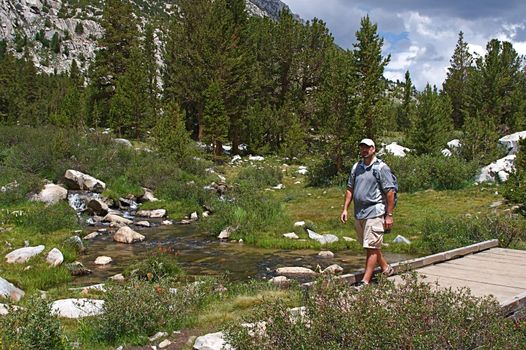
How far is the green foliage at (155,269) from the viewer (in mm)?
11898

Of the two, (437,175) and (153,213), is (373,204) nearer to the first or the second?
(153,213)

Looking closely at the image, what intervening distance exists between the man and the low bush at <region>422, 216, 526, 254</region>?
651 cm

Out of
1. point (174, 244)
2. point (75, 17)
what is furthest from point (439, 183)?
point (75, 17)

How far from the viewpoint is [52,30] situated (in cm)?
13038

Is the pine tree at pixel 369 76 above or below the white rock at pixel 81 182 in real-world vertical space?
above

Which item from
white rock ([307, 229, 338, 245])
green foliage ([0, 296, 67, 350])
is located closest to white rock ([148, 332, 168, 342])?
green foliage ([0, 296, 67, 350])

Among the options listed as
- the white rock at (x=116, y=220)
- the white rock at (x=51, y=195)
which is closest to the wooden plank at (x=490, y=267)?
the white rock at (x=116, y=220)

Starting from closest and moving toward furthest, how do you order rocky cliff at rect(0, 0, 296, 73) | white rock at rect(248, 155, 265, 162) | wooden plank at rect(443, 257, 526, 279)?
wooden plank at rect(443, 257, 526, 279)
white rock at rect(248, 155, 265, 162)
rocky cliff at rect(0, 0, 296, 73)

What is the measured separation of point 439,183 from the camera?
25.7m

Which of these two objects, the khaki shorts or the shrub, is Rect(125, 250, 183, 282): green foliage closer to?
the khaki shorts

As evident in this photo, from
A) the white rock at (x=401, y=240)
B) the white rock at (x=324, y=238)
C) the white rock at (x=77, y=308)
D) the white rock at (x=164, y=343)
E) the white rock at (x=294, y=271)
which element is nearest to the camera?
the white rock at (x=164, y=343)

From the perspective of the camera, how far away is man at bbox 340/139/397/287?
8430mm

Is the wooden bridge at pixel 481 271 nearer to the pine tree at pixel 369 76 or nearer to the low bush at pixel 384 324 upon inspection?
the low bush at pixel 384 324

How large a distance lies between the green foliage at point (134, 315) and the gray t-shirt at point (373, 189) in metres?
3.40
